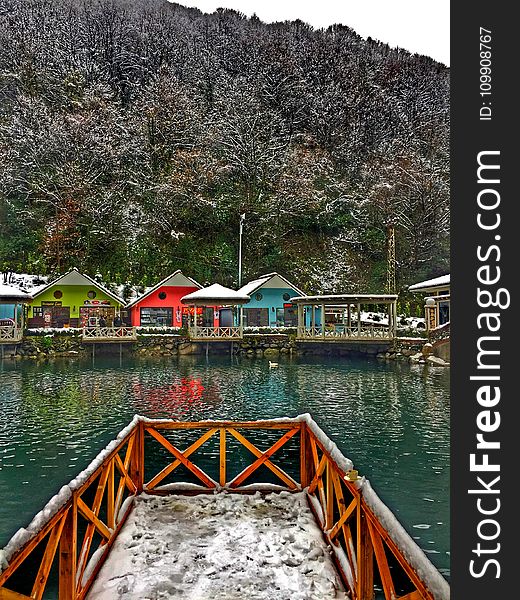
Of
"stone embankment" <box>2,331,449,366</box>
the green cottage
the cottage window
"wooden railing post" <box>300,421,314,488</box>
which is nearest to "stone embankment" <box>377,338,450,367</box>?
"stone embankment" <box>2,331,449,366</box>

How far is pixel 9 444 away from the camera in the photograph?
31.4ft

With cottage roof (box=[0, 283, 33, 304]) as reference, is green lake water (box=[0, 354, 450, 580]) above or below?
below

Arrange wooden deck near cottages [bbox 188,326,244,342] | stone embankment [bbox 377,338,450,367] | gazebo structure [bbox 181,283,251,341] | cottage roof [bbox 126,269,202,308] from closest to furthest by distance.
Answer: stone embankment [bbox 377,338,450,367] → wooden deck near cottages [bbox 188,326,244,342] → gazebo structure [bbox 181,283,251,341] → cottage roof [bbox 126,269,202,308]

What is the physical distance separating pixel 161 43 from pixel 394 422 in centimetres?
4738

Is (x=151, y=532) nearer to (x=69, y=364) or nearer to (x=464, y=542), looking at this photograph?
(x=464, y=542)

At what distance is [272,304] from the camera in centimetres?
2950

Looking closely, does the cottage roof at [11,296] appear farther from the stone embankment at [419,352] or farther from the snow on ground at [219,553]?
the snow on ground at [219,553]

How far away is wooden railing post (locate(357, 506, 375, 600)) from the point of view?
307 cm

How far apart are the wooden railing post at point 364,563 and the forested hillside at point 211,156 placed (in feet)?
101

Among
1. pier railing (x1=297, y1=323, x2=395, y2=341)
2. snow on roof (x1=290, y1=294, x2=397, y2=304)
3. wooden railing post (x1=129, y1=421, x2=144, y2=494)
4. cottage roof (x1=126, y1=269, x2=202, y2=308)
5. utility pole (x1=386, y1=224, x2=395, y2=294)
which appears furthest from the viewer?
utility pole (x1=386, y1=224, x2=395, y2=294)

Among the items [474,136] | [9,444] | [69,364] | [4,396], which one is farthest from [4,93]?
[474,136]

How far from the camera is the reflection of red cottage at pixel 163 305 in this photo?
92.8 feet

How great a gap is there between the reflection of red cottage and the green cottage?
1.08m

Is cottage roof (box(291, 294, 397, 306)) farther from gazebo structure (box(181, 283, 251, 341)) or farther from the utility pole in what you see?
the utility pole
